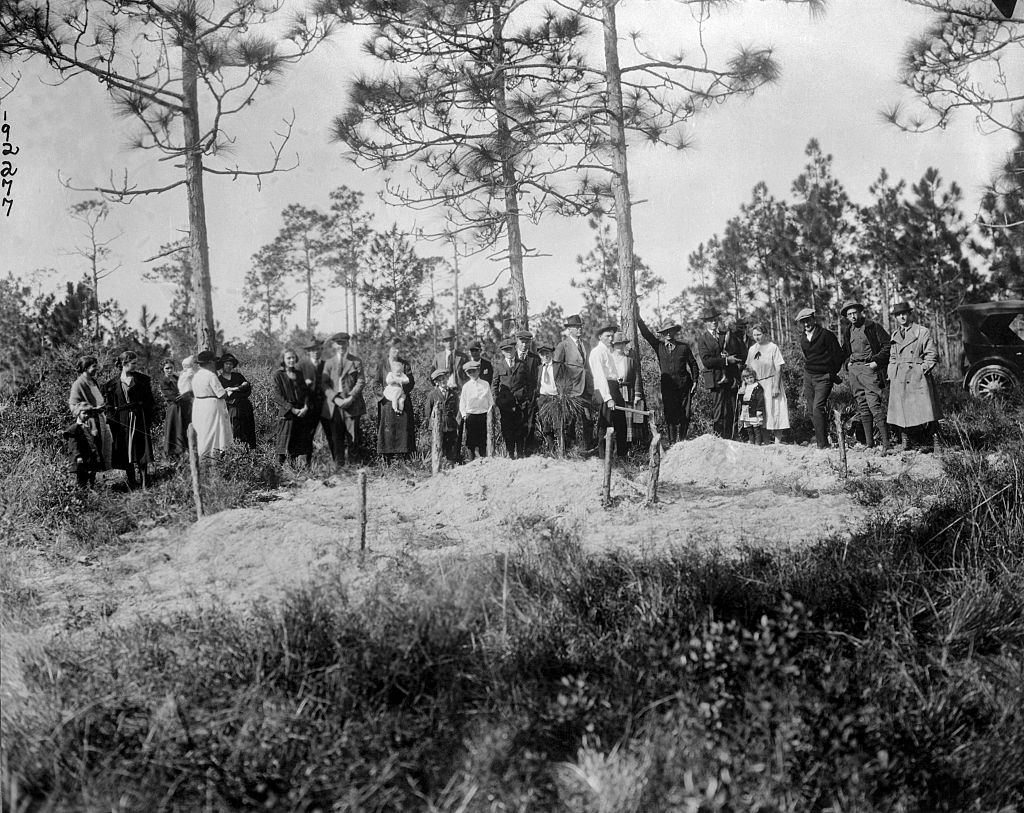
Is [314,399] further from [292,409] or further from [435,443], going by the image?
[435,443]

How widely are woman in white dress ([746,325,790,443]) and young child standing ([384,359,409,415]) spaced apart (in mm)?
4194

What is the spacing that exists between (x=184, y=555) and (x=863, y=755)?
4.77 m

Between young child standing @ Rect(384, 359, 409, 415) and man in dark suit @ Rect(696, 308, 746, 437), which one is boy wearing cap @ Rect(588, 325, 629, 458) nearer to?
man in dark suit @ Rect(696, 308, 746, 437)

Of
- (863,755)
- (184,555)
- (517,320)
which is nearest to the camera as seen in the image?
(863,755)

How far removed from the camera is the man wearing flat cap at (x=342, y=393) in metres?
8.89

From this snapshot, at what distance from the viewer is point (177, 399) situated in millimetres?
8797

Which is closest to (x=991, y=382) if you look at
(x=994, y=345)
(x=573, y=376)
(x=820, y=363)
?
(x=994, y=345)

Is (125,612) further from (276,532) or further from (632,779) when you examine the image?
(632,779)

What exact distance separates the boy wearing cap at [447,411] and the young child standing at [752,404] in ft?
11.4

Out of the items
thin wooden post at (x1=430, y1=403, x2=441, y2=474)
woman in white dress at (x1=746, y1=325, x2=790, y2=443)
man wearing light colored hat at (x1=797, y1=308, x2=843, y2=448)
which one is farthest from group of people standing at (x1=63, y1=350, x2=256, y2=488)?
man wearing light colored hat at (x1=797, y1=308, x2=843, y2=448)

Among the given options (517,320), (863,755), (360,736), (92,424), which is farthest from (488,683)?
(517,320)

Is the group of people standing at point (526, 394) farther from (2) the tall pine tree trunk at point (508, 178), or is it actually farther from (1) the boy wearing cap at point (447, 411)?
(2) the tall pine tree trunk at point (508, 178)

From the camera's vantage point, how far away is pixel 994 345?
10.2 metres

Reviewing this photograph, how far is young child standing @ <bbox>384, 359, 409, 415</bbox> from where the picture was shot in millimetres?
8812
